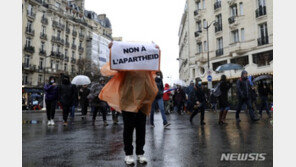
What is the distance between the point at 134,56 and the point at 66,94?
6207 millimetres

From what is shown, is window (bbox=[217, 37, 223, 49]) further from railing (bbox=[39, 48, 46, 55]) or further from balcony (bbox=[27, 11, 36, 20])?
balcony (bbox=[27, 11, 36, 20])

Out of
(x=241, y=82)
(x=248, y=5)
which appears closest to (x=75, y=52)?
(x=248, y=5)

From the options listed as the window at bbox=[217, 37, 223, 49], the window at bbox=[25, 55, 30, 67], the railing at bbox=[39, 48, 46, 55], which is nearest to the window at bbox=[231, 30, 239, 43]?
the window at bbox=[217, 37, 223, 49]

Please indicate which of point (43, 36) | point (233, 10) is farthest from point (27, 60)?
point (233, 10)

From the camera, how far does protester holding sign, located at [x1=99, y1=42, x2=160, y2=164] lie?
3.65 metres

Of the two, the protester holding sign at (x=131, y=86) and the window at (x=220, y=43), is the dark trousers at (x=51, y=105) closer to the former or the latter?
the protester holding sign at (x=131, y=86)

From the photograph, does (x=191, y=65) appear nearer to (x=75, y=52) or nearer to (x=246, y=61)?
(x=246, y=61)

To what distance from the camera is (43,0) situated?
2053 inches

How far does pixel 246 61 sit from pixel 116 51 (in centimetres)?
2898

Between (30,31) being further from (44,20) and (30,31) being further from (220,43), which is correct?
(220,43)

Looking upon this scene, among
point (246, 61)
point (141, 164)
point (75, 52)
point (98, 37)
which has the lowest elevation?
point (141, 164)

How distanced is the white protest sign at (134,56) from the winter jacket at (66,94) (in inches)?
238

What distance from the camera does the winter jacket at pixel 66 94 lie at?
9188 mm

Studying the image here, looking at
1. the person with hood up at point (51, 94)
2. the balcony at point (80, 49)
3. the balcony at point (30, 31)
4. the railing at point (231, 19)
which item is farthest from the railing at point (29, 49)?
the person with hood up at point (51, 94)
